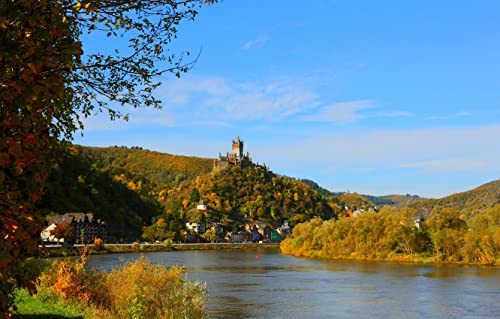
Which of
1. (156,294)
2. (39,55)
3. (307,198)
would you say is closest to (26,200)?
(39,55)

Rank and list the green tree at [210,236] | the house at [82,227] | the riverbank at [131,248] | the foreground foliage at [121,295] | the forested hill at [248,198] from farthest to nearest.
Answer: the forested hill at [248,198]
the green tree at [210,236]
the house at [82,227]
the riverbank at [131,248]
the foreground foliage at [121,295]

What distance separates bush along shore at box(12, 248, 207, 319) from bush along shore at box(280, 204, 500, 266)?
54.3 meters

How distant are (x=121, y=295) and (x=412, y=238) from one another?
195 feet

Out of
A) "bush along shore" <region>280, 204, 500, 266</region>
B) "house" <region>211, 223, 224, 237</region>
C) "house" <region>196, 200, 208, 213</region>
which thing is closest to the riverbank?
"house" <region>211, 223, 224, 237</region>

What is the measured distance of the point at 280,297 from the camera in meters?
31.6

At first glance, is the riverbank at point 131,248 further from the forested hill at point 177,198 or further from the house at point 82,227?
the forested hill at point 177,198

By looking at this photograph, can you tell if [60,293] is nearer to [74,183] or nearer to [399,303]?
[399,303]

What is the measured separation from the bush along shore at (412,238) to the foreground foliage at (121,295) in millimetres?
54365

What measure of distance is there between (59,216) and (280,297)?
229ft

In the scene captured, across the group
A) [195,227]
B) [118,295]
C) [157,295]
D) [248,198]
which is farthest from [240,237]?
[157,295]

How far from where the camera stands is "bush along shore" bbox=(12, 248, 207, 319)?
15.2 metres

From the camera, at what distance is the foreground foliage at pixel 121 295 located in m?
15.4

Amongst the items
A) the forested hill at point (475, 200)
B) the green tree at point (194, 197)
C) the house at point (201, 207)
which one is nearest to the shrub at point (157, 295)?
the house at point (201, 207)

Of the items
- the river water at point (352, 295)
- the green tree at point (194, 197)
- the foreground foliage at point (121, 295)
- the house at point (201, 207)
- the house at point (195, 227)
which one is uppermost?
the green tree at point (194, 197)
